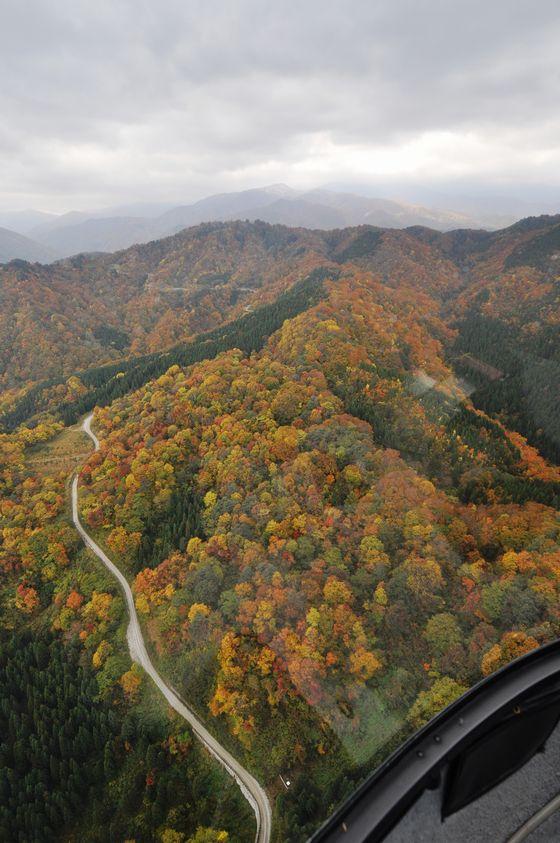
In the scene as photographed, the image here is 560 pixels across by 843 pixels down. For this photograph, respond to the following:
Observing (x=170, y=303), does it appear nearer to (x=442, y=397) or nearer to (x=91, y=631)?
(x=442, y=397)

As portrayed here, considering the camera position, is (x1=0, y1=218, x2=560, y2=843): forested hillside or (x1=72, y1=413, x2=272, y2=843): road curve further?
(x1=0, y1=218, x2=560, y2=843): forested hillside

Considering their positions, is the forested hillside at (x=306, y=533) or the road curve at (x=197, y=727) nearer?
the road curve at (x=197, y=727)

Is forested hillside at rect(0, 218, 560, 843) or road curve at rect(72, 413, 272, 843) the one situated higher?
forested hillside at rect(0, 218, 560, 843)

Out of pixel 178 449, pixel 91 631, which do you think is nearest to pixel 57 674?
pixel 91 631

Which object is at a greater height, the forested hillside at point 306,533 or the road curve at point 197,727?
the forested hillside at point 306,533
